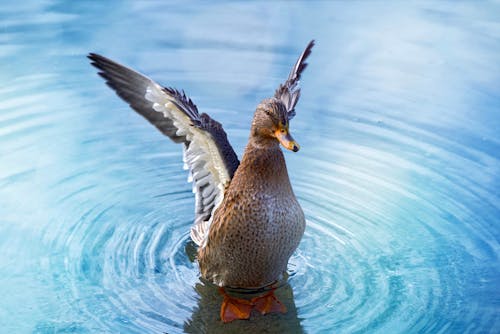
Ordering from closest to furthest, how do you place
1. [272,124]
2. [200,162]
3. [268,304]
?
[272,124] < [268,304] < [200,162]

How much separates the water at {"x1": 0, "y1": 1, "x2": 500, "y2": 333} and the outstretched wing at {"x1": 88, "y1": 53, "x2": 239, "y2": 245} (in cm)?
31

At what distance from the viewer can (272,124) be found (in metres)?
4.02

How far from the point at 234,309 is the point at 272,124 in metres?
0.98

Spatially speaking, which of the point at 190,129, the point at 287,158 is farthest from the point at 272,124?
the point at 287,158

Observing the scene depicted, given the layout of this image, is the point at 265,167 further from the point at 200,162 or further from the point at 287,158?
the point at 287,158

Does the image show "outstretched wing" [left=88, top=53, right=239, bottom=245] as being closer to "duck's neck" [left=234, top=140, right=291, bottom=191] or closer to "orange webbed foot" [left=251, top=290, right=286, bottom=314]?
"duck's neck" [left=234, top=140, right=291, bottom=191]

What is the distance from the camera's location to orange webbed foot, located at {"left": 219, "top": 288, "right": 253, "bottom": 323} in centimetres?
417

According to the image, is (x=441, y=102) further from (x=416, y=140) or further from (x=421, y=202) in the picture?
(x=421, y=202)

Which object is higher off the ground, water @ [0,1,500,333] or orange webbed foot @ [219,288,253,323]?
water @ [0,1,500,333]

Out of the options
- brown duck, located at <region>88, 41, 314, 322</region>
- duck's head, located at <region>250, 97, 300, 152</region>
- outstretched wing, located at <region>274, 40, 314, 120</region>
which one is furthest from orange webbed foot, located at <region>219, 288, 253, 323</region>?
outstretched wing, located at <region>274, 40, 314, 120</region>

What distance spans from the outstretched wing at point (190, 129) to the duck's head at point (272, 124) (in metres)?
0.31

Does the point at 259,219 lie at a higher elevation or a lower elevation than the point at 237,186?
lower

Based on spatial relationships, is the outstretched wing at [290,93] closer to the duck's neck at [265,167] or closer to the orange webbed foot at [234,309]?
the duck's neck at [265,167]

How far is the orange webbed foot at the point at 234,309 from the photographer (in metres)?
4.17
